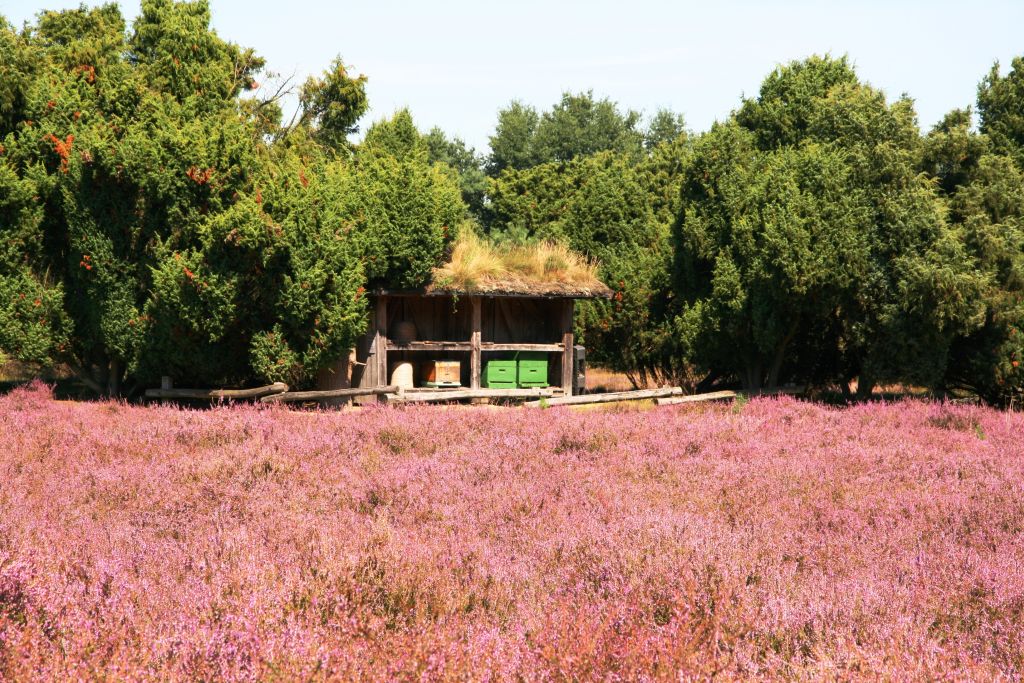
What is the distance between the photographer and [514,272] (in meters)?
23.1

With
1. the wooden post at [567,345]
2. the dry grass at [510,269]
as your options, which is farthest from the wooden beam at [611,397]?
the dry grass at [510,269]

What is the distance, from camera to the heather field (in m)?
4.63

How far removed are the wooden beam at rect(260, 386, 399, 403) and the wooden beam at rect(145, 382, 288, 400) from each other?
0.18 metres

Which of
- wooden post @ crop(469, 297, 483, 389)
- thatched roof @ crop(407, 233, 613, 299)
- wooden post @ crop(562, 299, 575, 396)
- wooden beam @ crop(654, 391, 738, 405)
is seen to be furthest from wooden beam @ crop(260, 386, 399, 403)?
wooden beam @ crop(654, 391, 738, 405)

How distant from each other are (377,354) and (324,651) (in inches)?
696

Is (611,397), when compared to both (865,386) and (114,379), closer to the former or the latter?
(865,386)

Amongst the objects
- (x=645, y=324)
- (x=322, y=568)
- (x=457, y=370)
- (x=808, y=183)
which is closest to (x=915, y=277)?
(x=808, y=183)

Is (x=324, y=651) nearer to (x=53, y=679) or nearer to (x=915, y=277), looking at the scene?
(x=53, y=679)

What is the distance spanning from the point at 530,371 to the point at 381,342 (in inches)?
144

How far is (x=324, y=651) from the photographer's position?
14.8ft

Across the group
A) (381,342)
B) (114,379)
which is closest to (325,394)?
(381,342)

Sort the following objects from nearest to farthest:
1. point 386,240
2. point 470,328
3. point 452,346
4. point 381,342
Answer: point 386,240 < point 381,342 < point 452,346 < point 470,328

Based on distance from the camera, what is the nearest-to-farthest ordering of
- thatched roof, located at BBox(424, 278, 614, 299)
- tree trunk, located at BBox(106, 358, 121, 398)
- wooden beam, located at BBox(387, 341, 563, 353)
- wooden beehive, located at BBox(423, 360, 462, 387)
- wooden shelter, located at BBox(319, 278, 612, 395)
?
tree trunk, located at BBox(106, 358, 121, 398)
thatched roof, located at BBox(424, 278, 614, 299)
wooden shelter, located at BBox(319, 278, 612, 395)
wooden beehive, located at BBox(423, 360, 462, 387)
wooden beam, located at BBox(387, 341, 563, 353)

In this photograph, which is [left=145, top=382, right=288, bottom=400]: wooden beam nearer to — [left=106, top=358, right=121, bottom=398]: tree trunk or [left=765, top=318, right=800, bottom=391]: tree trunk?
[left=106, top=358, right=121, bottom=398]: tree trunk
